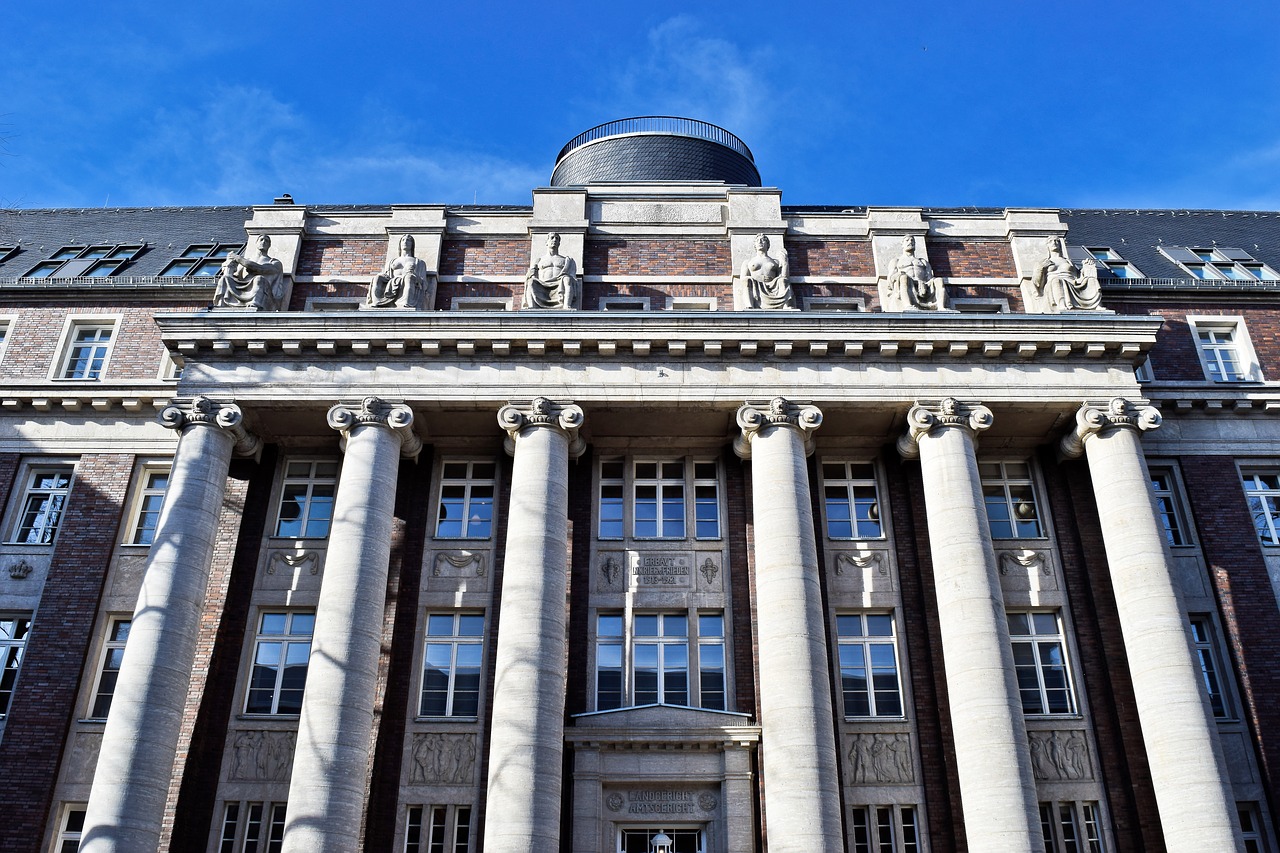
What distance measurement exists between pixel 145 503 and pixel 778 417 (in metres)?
14.2

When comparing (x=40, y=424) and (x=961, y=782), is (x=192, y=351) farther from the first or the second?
(x=961, y=782)

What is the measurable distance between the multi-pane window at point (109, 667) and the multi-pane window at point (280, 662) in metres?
2.61

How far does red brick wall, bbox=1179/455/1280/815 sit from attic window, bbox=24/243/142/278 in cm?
2742

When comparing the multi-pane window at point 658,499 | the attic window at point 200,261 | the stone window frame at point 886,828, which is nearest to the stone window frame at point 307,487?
the multi-pane window at point 658,499

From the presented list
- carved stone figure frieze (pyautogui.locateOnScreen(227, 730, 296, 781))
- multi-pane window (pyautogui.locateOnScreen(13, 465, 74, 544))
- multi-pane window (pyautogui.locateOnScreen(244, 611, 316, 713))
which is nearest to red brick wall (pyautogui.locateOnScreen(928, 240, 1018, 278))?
multi-pane window (pyautogui.locateOnScreen(244, 611, 316, 713))

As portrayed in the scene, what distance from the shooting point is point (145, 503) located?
969 inches

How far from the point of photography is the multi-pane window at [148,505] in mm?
24141

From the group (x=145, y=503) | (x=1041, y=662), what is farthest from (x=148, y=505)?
(x=1041, y=662)

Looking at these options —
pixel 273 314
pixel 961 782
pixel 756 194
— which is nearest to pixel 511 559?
pixel 273 314

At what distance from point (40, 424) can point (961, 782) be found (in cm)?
2137

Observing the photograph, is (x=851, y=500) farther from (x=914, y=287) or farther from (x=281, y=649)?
(x=281, y=649)

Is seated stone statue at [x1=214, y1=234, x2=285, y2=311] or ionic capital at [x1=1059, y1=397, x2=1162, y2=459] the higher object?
seated stone statue at [x1=214, y1=234, x2=285, y2=311]

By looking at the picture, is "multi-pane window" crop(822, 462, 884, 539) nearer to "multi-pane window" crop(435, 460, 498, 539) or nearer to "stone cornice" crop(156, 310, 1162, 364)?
"stone cornice" crop(156, 310, 1162, 364)

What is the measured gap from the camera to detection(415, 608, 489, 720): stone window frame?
21.7 m
